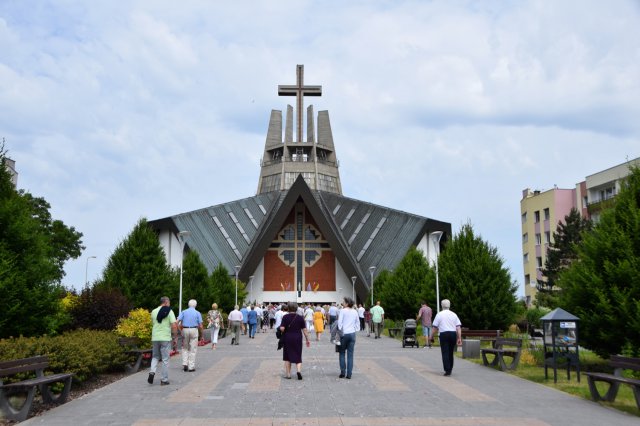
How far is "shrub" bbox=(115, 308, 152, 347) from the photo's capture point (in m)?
15.2

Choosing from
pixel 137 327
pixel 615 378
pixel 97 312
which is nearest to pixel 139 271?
pixel 97 312

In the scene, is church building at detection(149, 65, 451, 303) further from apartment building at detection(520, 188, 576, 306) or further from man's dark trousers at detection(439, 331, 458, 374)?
man's dark trousers at detection(439, 331, 458, 374)

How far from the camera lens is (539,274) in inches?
2146

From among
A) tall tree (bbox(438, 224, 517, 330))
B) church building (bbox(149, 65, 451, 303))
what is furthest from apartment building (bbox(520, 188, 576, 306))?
tall tree (bbox(438, 224, 517, 330))

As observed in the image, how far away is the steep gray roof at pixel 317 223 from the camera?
53.5 meters

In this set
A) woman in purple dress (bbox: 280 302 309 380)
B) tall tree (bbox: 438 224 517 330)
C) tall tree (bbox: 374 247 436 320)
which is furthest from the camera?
tall tree (bbox: 374 247 436 320)

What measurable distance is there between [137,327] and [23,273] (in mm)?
4018

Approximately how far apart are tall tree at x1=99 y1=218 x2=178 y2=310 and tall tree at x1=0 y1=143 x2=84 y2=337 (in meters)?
8.61

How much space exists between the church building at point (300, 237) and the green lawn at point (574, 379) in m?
35.7

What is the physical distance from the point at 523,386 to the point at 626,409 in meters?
2.28

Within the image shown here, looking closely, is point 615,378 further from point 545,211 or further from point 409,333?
point 545,211

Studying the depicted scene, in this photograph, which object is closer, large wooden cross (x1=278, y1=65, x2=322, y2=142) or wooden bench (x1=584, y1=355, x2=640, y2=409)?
wooden bench (x1=584, y1=355, x2=640, y2=409)

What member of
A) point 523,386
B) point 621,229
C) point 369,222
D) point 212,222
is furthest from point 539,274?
point 523,386

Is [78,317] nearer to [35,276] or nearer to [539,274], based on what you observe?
[35,276]
